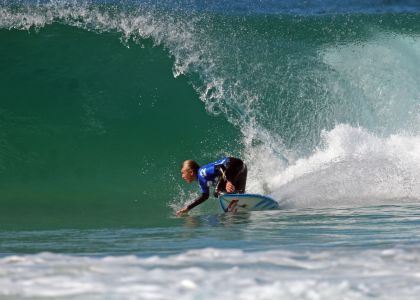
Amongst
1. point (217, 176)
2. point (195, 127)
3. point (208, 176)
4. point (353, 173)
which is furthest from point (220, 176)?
point (195, 127)

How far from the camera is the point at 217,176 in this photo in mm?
9297

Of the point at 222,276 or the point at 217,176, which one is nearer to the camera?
Result: the point at 222,276

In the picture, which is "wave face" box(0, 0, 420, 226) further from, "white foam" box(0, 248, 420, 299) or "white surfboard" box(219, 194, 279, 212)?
"white foam" box(0, 248, 420, 299)

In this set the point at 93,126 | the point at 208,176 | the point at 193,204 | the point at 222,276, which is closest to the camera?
the point at 222,276

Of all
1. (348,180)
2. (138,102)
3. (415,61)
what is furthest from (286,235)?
(415,61)

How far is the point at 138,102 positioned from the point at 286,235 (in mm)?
7260

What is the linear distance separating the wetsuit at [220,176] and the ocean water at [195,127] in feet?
1.01

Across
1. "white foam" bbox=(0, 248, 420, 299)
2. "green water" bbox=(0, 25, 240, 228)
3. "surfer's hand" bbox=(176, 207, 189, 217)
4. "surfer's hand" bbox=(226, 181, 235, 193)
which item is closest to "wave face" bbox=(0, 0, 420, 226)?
"green water" bbox=(0, 25, 240, 228)

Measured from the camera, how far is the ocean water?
6.88m

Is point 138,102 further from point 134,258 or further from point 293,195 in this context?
point 134,258

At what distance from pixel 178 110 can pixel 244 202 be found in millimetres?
4318

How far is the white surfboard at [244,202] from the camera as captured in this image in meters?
8.88

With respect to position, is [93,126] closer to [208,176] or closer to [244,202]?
[208,176]

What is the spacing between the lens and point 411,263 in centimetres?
431
